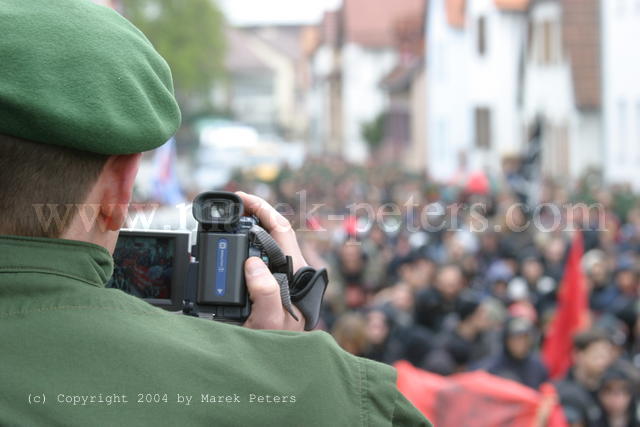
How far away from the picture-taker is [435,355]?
768 centimetres

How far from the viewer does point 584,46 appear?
25688 millimetres

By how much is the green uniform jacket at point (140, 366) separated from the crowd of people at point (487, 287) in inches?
39.4

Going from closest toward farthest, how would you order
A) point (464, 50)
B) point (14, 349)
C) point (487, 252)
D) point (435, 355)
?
point (14, 349), point (435, 355), point (487, 252), point (464, 50)

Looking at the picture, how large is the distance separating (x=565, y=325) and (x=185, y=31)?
5190 centimetres

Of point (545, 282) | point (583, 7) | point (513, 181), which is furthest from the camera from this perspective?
point (583, 7)

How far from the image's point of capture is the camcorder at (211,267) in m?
1.67

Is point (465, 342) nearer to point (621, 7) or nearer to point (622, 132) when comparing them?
point (621, 7)

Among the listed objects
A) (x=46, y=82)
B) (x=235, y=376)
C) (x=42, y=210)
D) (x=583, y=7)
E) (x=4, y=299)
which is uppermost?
(x=583, y=7)

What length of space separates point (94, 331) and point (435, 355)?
6409 mm

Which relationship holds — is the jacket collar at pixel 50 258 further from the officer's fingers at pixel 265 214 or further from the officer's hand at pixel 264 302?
the officer's fingers at pixel 265 214

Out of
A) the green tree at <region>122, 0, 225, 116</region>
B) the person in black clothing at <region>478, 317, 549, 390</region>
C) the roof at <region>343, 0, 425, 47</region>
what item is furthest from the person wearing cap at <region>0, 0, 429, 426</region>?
the roof at <region>343, 0, 425, 47</region>

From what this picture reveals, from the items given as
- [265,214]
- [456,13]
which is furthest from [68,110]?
[456,13]

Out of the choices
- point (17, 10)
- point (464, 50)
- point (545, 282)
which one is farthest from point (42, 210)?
point (464, 50)

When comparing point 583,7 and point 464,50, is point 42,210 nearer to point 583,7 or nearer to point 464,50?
point 583,7
